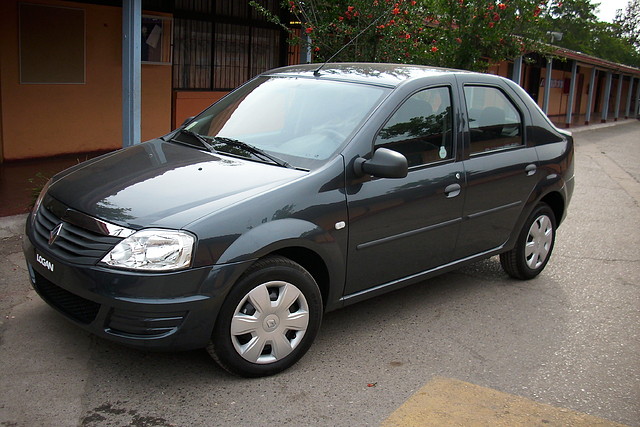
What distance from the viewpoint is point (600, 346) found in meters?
4.68

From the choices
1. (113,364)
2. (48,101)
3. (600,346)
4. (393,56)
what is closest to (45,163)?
(48,101)

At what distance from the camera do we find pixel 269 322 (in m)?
3.81

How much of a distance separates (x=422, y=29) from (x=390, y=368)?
6.24 metres

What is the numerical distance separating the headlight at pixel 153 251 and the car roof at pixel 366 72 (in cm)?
188

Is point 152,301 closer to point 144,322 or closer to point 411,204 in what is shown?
point 144,322

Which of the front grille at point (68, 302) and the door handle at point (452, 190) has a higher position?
the door handle at point (452, 190)

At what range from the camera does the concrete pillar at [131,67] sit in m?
7.41

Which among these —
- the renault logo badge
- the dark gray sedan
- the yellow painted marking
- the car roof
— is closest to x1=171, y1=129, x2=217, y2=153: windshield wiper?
the dark gray sedan

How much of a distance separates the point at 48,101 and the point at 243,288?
696cm

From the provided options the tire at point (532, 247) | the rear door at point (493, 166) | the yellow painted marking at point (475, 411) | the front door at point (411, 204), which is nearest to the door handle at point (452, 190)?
the front door at point (411, 204)

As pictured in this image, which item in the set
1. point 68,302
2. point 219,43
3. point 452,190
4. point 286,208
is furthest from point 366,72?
point 219,43

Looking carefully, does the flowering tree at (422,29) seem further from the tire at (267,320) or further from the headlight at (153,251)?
the headlight at (153,251)

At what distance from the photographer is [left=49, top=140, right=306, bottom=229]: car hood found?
3.63 metres

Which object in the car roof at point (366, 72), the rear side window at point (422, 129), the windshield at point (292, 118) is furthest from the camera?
the car roof at point (366, 72)
